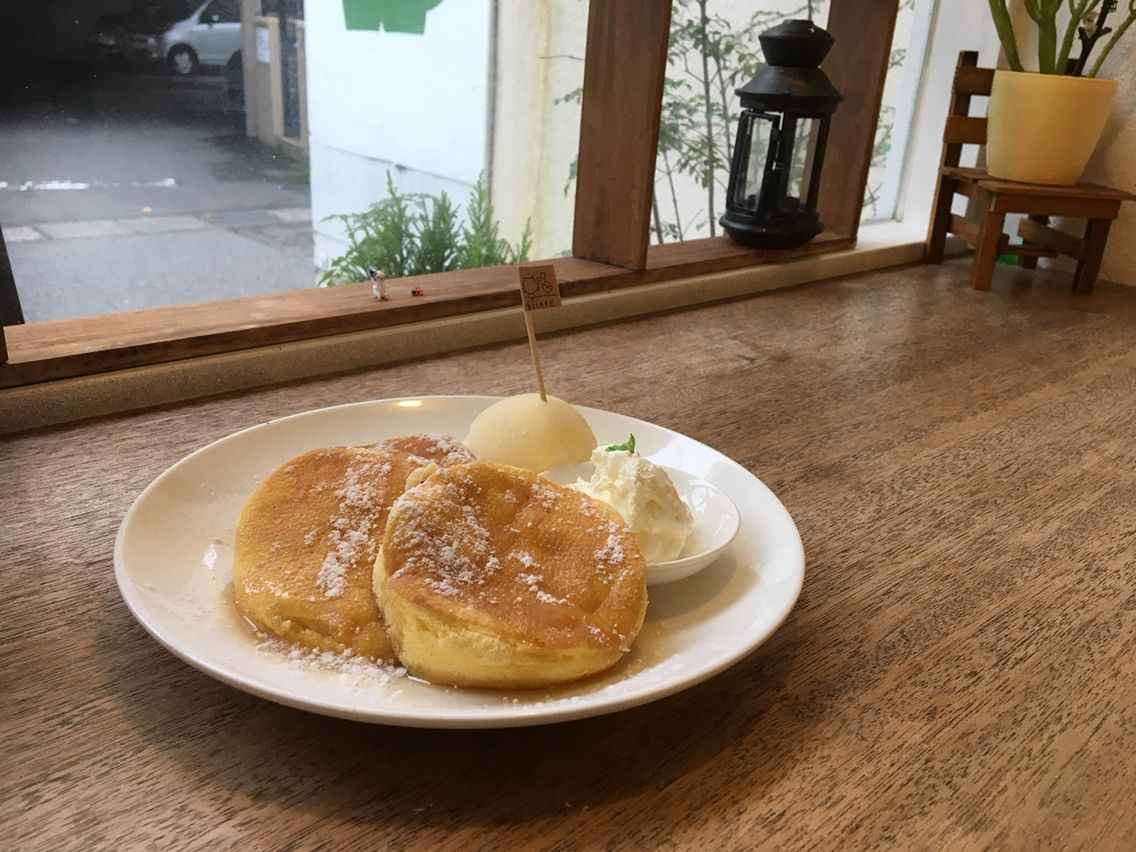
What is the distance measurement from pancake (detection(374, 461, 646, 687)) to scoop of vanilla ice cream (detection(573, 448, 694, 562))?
36 mm

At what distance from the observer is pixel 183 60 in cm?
131

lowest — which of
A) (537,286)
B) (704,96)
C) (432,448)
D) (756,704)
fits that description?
(756,704)

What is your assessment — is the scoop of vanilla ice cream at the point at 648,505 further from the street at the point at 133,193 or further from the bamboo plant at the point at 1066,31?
the bamboo plant at the point at 1066,31

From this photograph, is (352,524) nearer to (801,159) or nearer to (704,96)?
(801,159)

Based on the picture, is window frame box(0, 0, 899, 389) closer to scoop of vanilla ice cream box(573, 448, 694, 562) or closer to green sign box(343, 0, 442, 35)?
green sign box(343, 0, 442, 35)

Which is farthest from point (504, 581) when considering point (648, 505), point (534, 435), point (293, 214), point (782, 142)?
point (782, 142)

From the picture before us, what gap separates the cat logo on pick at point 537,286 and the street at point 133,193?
2.63 feet

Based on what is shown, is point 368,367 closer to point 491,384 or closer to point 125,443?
point 491,384

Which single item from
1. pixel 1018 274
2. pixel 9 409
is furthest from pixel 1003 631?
pixel 1018 274

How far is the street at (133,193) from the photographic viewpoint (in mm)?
1221

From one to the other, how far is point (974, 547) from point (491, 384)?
0.62 meters

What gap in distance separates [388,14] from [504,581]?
5.44 feet

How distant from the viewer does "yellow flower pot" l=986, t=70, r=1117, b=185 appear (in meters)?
1.82

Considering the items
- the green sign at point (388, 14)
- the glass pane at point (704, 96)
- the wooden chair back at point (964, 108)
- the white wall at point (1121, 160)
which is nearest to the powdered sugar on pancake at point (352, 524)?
the green sign at point (388, 14)
